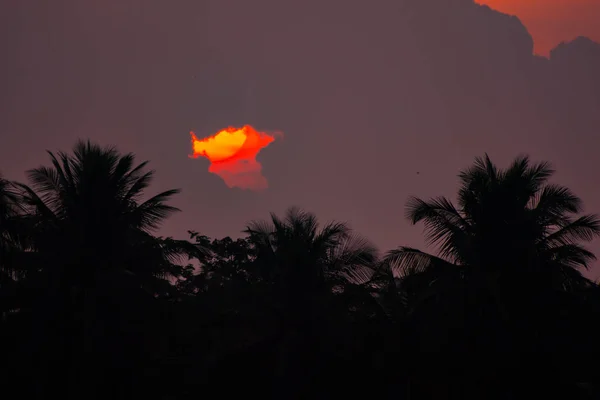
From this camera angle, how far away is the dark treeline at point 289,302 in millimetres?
20297

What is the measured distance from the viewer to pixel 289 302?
73.4 feet

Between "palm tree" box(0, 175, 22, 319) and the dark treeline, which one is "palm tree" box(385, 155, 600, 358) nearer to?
the dark treeline

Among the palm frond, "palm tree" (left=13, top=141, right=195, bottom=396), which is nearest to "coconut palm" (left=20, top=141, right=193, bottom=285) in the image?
"palm tree" (left=13, top=141, right=195, bottom=396)

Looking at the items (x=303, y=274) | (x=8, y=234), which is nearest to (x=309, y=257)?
(x=303, y=274)

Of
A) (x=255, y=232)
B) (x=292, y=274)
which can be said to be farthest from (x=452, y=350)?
(x=255, y=232)

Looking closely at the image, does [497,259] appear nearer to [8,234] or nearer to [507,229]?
[507,229]

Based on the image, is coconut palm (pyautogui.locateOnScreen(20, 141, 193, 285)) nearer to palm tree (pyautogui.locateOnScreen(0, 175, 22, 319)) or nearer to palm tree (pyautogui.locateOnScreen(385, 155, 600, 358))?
palm tree (pyautogui.locateOnScreen(0, 175, 22, 319))

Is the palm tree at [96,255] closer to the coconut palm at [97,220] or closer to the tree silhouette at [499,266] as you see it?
the coconut palm at [97,220]

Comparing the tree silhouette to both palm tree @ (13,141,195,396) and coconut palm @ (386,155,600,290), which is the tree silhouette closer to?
coconut palm @ (386,155,600,290)

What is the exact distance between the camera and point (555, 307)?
20.1 m

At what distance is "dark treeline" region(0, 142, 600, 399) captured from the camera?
66.6ft

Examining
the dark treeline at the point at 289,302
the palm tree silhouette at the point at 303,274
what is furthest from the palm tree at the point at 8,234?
the palm tree silhouette at the point at 303,274

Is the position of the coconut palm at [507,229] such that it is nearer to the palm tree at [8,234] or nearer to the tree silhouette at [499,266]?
the tree silhouette at [499,266]

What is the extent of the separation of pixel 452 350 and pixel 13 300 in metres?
12.9
